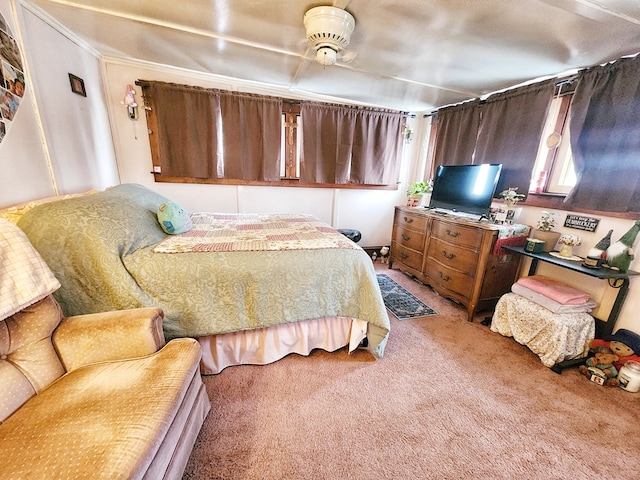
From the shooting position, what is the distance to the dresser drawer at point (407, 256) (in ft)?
9.38

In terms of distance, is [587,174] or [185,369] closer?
[185,369]

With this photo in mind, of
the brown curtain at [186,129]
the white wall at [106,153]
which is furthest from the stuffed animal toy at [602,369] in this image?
the brown curtain at [186,129]

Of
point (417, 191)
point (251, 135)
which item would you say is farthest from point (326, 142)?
point (417, 191)

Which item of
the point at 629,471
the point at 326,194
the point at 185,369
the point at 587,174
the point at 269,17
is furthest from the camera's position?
the point at 326,194

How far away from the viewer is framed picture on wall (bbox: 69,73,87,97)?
6.58ft

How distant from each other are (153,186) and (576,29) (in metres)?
3.79

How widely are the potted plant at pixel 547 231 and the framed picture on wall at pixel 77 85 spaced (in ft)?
13.4

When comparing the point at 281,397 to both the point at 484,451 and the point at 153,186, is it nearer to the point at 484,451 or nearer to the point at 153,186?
the point at 484,451

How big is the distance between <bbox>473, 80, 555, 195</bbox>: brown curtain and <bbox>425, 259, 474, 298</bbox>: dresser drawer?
3.25ft

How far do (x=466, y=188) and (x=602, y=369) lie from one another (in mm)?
1710

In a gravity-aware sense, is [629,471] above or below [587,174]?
below

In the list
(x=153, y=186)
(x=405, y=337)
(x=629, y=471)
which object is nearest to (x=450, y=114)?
(x=405, y=337)

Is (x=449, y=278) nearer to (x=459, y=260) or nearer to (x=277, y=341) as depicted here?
(x=459, y=260)

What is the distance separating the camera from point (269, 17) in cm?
154
